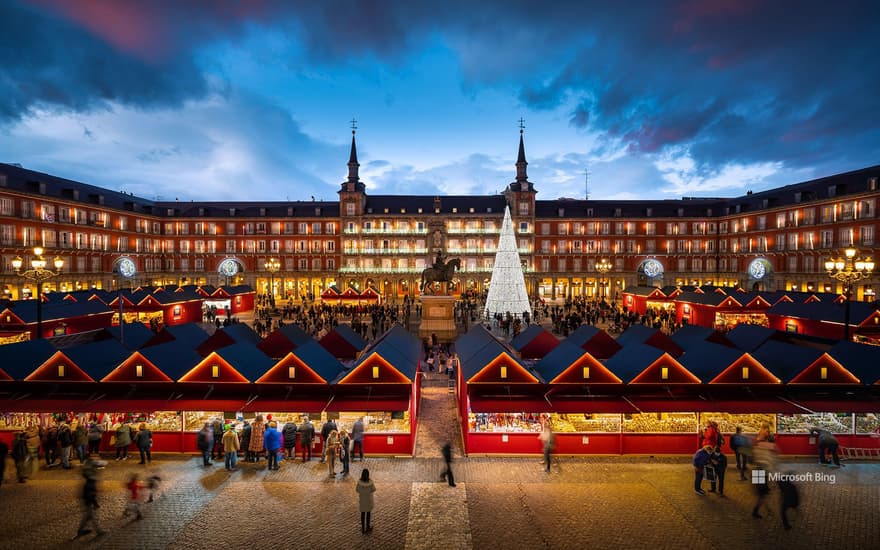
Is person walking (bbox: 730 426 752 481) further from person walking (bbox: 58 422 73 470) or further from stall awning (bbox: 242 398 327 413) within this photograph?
person walking (bbox: 58 422 73 470)

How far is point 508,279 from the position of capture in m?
33.2

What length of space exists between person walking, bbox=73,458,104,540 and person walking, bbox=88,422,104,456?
4.35 meters

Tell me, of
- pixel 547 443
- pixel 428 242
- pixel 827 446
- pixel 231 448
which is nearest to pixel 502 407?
pixel 547 443

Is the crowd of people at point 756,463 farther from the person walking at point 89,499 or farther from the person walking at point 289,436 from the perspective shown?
the person walking at point 89,499

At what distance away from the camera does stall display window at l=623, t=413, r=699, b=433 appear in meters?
13.3

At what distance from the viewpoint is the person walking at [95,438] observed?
501 inches

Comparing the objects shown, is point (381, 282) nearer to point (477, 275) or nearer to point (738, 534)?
point (477, 275)

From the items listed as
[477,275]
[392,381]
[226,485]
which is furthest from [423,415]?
[477,275]

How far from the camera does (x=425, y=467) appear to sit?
12.5 meters

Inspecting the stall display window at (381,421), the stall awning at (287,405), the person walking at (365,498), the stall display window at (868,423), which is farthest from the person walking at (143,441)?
the stall display window at (868,423)

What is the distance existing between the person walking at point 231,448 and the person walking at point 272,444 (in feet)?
2.60

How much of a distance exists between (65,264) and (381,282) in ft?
124

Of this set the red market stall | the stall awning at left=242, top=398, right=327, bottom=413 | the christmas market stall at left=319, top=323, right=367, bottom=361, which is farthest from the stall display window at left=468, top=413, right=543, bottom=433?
the christmas market stall at left=319, top=323, right=367, bottom=361

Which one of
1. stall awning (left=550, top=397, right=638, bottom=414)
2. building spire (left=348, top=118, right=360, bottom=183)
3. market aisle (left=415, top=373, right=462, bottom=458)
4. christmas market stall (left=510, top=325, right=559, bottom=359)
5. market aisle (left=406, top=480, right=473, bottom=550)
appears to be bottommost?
market aisle (left=406, top=480, right=473, bottom=550)
